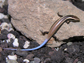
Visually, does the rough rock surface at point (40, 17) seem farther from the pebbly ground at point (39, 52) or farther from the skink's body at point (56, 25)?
the pebbly ground at point (39, 52)

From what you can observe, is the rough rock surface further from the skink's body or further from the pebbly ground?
the pebbly ground

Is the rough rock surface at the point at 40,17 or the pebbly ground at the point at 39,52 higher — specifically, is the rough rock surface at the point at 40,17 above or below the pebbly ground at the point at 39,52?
above

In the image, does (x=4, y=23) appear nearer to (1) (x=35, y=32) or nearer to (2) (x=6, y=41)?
(2) (x=6, y=41)

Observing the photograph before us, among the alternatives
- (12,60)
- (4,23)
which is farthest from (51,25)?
(4,23)

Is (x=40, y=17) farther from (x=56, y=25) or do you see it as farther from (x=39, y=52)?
(x=39, y=52)

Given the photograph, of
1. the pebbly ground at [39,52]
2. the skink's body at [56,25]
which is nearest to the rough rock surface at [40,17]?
the skink's body at [56,25]
